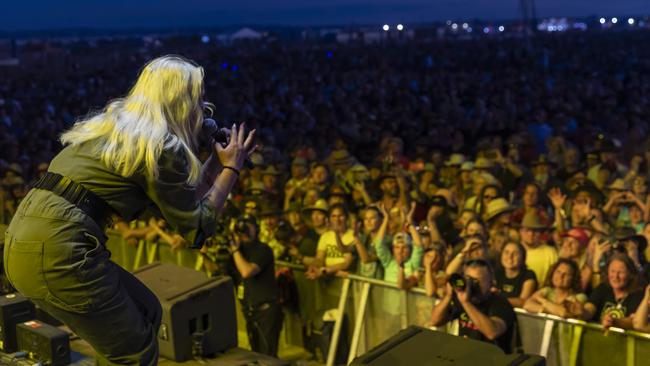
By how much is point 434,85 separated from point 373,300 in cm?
1598

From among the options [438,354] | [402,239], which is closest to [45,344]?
[438,354]

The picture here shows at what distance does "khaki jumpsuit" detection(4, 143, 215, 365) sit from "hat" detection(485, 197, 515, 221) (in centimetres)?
457

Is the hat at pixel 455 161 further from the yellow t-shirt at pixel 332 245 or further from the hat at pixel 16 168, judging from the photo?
the hat at pixel 16 168

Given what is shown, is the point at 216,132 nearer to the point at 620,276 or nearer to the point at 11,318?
the point at 11,318

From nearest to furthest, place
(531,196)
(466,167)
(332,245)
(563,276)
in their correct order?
(563,276) < (332,245) < (531,196) < (466,167)

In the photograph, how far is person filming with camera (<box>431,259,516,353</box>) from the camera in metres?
5.00

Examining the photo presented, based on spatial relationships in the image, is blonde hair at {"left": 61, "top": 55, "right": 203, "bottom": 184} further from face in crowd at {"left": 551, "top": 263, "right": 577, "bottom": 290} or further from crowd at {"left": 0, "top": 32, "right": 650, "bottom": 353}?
face in crowd at {"left": 551, "top": 263, "right": 577, "bottom": 290}

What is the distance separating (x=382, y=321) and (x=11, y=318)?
2723mm

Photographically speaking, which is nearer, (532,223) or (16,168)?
(532,223)

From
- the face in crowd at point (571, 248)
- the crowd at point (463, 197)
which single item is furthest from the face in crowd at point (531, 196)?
the face in crowd at point (571, 248)

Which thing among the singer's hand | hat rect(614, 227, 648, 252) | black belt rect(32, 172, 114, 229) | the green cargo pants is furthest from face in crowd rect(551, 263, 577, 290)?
black belt rect(32, 172, 114, 229)

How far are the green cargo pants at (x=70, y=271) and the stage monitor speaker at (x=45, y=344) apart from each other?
873 millimetres

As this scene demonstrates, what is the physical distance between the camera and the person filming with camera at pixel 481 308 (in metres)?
5.00

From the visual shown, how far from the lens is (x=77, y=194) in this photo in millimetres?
2637
